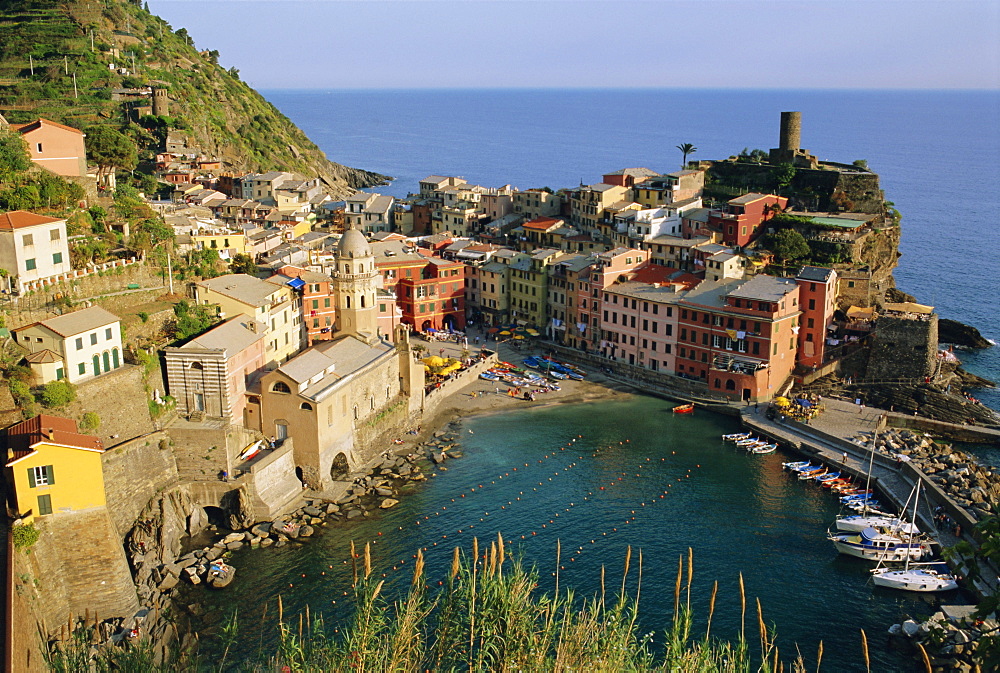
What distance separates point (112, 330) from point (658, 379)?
104ft

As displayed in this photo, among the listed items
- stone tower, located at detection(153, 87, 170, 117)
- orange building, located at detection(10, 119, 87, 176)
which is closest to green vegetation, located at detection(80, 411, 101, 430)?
orange building, located at detection(10, 119, 87, 176)

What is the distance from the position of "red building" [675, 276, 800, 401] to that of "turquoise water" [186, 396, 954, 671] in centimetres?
355

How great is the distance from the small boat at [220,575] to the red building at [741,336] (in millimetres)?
30359

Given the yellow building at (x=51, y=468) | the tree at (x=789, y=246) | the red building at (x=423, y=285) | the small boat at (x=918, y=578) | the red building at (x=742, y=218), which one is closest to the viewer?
the yellow building at (x=51, y=468)

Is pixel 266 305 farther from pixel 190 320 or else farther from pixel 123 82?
pixel 123 82

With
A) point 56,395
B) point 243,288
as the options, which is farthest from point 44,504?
point 243,288

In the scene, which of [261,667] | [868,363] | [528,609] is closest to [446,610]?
[528,609]

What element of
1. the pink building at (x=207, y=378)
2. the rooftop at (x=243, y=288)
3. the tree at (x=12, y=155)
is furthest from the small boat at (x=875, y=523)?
the tree at (x=12, y=155)

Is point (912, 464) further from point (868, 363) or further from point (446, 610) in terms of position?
point (446, 610)

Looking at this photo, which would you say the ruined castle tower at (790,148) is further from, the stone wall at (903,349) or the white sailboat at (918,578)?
the white sailboat at (918,578)

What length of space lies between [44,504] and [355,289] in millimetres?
21144

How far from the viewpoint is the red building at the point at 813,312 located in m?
54.1

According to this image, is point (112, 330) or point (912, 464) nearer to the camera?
point (112, 330)

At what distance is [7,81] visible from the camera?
86.6m
